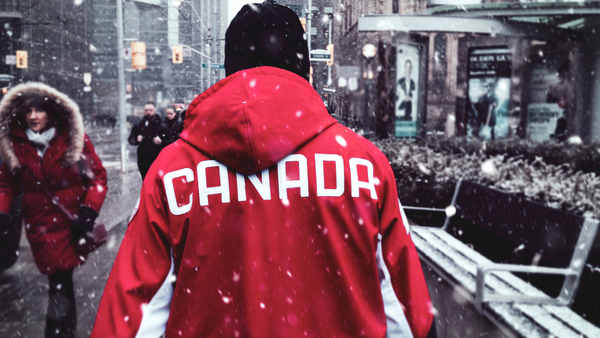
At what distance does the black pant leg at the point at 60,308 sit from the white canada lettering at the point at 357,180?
282cm

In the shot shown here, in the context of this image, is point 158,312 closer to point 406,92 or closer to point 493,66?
point 406,92

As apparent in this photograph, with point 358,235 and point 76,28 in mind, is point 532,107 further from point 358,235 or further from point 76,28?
point 76,28

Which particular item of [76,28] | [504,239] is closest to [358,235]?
[504,239]

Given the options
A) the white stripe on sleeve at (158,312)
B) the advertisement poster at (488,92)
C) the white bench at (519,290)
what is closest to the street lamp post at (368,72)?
the advertisement poster at (488,92)

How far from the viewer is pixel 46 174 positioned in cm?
349

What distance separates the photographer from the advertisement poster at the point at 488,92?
17.2 meters

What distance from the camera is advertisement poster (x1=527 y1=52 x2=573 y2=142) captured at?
60.8 feet

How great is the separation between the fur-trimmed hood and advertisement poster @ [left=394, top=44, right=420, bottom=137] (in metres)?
13.7

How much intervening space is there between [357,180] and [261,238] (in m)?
0.34

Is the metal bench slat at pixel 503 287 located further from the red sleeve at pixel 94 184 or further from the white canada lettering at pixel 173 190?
the red sleeve at pixel 94 184

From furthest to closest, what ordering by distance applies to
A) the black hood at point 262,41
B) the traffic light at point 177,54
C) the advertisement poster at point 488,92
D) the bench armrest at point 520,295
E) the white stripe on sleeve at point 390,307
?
the traffic light at point 177,54 < the advertisement poster at point 488,92 < the bench armrest at point 520,295 < the black hood at point 262,41 < the white stripe on sleeve at point 390,307

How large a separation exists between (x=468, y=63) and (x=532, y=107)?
13.0ft

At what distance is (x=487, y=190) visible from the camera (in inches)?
222

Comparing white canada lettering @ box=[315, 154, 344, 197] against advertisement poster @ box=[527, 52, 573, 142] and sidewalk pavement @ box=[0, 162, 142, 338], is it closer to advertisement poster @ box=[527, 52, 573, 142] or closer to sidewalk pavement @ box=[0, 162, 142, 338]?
sidewalk pavement @ box=[0, 162, 142, 338]
